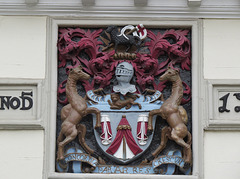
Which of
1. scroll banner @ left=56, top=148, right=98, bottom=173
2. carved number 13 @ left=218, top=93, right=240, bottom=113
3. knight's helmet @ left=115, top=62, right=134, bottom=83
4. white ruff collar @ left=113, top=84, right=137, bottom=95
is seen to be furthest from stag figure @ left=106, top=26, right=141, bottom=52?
scroll banner @ left=56, top=148, right=98, bottom=173

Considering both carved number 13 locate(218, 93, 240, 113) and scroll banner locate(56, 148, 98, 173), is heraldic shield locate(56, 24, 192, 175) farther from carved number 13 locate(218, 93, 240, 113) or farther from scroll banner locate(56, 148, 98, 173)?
carved number 13 locate(218, 93, 240, 113)

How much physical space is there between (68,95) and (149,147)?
1.12 metres

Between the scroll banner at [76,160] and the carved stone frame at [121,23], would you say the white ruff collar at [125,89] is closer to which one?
the carved stone frame at [121,23]

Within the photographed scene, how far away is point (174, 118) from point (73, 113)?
3.82 ft

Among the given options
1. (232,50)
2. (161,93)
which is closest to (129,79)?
(161,93)

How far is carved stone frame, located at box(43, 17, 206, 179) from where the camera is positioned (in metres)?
11.3

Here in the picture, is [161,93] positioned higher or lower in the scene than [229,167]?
higher

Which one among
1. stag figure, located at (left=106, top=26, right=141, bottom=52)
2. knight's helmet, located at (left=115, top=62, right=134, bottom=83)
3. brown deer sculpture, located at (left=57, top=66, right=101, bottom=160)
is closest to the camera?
brown deer sculpture, located at (left=57, top=66, right=101, bottom=160)

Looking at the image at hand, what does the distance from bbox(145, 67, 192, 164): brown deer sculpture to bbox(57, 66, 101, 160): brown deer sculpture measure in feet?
2.41

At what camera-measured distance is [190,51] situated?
11773 millimetres

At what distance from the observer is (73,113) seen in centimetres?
1150

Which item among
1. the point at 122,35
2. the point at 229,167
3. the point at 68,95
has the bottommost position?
the point at 229,167

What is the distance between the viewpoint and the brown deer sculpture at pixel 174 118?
11.4 meters

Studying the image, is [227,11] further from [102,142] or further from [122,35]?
[102,142]
